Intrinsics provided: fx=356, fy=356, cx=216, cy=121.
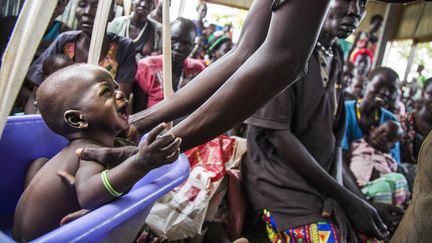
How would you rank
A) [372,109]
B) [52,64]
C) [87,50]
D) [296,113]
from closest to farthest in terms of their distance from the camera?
[296,113], [52,64], [87,50], [372,109]

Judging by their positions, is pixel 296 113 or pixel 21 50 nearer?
pixel 21 50

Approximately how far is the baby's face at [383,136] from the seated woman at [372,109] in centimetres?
6

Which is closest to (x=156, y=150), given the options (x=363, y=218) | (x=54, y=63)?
(x=363, y=218)

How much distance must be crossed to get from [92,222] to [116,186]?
158mm

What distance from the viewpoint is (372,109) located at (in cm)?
258

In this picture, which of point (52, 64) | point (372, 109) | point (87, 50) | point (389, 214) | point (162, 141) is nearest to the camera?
point (162, 141)

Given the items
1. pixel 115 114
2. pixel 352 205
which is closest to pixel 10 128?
pixel 115 114

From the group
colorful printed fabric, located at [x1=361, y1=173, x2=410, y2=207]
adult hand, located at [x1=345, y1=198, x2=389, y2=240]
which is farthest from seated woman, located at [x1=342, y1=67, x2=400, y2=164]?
adult hand, located at [x1=345, y1=198, x2=389, y2=240]

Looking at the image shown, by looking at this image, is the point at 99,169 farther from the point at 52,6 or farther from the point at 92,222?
the point at 52,6

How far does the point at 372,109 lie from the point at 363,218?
1343mm

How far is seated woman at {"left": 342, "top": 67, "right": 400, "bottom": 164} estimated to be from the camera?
255 centimetres

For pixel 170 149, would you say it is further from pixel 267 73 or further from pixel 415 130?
pixel 415 130

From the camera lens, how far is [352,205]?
1459 mm

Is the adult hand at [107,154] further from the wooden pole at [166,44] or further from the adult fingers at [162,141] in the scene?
the wooden pole at [166,44]
